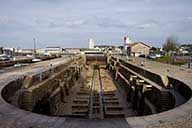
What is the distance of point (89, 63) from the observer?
54.6 meters

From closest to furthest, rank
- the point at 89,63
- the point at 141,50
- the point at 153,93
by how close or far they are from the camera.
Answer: the point at 153,93, the point at 89,63, the point at 141,50

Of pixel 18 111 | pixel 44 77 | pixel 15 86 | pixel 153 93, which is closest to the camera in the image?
pixel 18 111

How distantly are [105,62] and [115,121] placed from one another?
48.9m

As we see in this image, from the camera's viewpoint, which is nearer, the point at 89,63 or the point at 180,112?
the point at 180,112

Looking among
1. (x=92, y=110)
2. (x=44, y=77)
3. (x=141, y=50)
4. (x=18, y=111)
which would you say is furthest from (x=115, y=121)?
(x=141, y=50)

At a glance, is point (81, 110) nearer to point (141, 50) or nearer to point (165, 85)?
point (165, 85)

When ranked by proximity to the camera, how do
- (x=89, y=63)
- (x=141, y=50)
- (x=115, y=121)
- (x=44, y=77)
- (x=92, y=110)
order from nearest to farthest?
(x=115, y=121) < (x=92, y=110) < (x=44, y=77) < (x=89, y=63) < (x=141, y=50)

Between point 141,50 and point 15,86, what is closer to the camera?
point 15,86

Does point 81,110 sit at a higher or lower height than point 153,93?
lower

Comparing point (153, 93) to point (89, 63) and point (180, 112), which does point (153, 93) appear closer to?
point (180, 112)

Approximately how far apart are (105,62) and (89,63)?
359 cm

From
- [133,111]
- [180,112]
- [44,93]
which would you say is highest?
[180,112]

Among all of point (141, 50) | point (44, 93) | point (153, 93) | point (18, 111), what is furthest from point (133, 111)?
point (141, 50)

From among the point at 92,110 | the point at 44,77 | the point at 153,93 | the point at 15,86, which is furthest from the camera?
the point at 44,77
